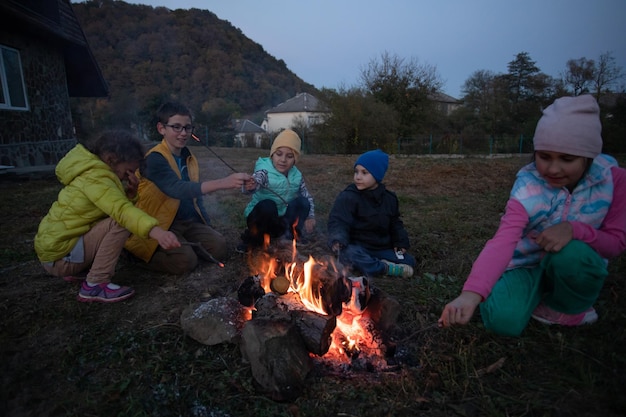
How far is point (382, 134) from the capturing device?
68.0ft

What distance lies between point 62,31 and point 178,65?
4945cm

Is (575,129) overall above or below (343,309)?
above

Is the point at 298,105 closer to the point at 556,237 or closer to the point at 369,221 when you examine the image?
the point at 369,221

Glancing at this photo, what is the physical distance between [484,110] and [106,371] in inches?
1288

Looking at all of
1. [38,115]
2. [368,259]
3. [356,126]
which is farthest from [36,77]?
[356,126]

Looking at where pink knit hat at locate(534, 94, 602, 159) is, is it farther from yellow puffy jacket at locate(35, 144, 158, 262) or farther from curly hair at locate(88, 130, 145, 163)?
curly hair at locate(88, 130, 145, 163)

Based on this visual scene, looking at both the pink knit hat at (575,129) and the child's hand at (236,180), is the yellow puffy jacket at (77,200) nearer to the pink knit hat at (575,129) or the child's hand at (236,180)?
the child's hand at (236,180)

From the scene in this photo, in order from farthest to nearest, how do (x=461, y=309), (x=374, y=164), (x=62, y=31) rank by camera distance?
(x=62, y=31), (x=374, y=164), (x=461, y=309)

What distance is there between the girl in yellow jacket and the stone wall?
832cm

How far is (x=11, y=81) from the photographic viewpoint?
9305mm

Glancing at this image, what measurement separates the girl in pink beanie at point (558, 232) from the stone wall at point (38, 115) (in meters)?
11.1

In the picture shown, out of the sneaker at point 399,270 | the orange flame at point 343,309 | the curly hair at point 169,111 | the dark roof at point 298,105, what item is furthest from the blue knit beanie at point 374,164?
the dark roof at point 298,105

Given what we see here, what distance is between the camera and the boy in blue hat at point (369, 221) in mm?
3436

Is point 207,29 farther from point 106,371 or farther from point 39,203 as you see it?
point 106,371
